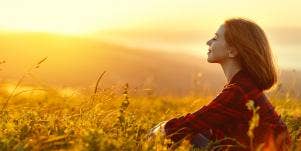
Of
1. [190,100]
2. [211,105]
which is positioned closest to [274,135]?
[211,105]

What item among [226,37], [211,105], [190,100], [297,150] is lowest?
[190,100]

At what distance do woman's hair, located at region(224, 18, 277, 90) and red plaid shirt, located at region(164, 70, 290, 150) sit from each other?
236mm

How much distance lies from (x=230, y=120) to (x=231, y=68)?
0.57m

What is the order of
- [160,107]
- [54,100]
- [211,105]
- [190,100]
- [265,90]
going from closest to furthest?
[211,105] < [265,90] < [54,100] < [160,107] < [190,100]

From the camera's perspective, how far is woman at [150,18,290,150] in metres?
5.70

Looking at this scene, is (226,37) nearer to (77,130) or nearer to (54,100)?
(77,130)

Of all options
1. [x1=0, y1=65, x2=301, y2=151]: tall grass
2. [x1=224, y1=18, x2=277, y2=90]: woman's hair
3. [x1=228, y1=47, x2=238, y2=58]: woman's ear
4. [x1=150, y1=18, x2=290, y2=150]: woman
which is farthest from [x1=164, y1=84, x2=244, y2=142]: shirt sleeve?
[x1=228, y1=47, x2=238, y2=58]: woman's ear

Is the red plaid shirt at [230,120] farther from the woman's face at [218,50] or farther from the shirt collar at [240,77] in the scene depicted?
the woman's face at [218,50]

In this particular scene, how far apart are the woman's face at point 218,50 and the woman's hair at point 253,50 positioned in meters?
0.05

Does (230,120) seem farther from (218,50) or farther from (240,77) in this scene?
(218,50)

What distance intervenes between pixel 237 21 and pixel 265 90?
2.22 feet

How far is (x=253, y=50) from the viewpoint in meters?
6.06

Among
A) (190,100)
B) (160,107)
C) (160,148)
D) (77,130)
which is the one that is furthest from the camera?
(190,100)

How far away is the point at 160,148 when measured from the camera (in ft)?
15.4
